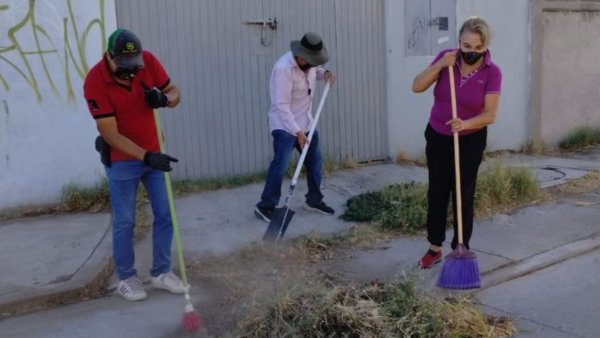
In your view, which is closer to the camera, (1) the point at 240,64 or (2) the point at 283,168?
(2) the point at 283,168

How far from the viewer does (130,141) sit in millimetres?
→ 4395

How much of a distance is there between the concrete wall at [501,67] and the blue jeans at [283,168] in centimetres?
251

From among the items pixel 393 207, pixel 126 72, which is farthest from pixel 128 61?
pixel 393 207

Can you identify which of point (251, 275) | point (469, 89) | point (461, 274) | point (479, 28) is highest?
point (479, 28)

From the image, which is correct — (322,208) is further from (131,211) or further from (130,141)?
(130,141)

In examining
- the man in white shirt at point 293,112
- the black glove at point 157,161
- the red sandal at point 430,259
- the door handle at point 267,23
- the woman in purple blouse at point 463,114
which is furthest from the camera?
the door handle at point 267,23

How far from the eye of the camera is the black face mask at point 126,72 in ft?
14.3

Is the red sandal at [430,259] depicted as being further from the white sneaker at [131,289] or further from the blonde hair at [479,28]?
the white sneaker at [131,289]

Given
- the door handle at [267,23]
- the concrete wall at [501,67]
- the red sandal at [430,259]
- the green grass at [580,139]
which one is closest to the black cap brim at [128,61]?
the red sandal at [430,259]

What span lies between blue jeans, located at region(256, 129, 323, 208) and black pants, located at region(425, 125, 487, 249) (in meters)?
1.54

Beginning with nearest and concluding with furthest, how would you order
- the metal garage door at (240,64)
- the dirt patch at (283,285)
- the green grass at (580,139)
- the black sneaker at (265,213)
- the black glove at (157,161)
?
the dirt patch at (283,285) < the black glove at (157,161) < the black sneaker at (265,213) < the metal garage door at (240,64) < the green grass at (580,139)

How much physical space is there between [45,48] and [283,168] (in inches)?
98.3

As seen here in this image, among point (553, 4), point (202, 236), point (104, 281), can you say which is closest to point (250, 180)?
point (202, 236)

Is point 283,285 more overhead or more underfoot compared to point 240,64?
more underfoot
